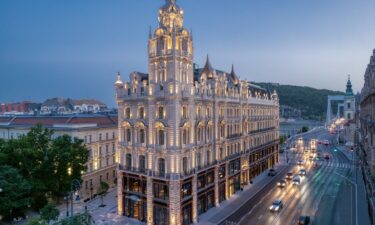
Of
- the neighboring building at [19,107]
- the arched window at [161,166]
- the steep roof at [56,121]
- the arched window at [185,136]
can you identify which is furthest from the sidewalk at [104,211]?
the neighboring building at [19,107]

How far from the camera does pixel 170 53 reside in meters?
46.3

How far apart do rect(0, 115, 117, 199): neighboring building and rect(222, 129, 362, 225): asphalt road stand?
31540 millimetres

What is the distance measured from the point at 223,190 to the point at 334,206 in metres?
21.1

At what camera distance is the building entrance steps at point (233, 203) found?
48.9 metres

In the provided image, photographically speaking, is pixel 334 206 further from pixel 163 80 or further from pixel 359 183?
pixel 163 80

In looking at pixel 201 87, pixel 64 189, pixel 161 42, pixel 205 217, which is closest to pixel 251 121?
pixel 201 87

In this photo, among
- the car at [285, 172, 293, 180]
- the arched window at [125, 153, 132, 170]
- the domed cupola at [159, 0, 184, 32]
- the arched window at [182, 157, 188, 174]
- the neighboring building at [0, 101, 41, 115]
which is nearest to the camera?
the arched window at [182, 157, 188, 174]

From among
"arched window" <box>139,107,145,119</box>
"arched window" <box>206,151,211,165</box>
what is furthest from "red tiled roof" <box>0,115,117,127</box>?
"arched window" <box>206,151,211,165</box>

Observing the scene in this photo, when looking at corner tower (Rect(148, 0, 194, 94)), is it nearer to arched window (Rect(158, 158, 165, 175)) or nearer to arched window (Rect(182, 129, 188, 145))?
arched window (Rect(182, 129, 188, 145))

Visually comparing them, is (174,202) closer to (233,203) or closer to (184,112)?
(184,112)

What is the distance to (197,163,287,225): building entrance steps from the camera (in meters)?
48.9

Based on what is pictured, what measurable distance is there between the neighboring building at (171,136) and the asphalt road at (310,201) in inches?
319

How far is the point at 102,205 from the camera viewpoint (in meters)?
55.3

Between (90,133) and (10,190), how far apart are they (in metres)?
22.3
